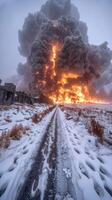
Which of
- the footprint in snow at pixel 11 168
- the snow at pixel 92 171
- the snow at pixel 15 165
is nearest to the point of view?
the snow at pixel 15 165

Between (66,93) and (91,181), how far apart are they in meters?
80.5

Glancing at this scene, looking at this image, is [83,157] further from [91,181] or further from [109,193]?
[109,193]

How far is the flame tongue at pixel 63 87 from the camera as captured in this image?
7712cm

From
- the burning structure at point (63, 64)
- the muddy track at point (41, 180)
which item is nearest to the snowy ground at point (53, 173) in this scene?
the muddy track at point (41, 180)

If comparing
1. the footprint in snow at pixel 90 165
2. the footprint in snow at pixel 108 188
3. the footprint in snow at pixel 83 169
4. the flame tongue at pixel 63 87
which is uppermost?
the flame tongue at pixel 63 87

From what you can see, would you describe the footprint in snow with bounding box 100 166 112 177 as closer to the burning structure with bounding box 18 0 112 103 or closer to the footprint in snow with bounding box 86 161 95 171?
Answer: the footprint in snow with bounding box 86 161 95 171

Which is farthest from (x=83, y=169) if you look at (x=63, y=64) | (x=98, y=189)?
(x=63, y=64)

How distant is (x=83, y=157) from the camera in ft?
14.0

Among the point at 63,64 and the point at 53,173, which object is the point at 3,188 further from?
the point at 63,64

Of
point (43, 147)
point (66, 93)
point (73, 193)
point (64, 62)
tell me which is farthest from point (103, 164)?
point (66, 93)

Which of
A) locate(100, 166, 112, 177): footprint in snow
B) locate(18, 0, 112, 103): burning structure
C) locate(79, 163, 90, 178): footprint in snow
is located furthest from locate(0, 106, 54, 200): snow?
locate(18, 0, 112, 103): burning structure

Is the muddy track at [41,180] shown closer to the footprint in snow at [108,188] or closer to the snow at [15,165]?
the snow at [15,165]

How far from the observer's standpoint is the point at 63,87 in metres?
81.9

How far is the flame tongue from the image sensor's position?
77125mm
